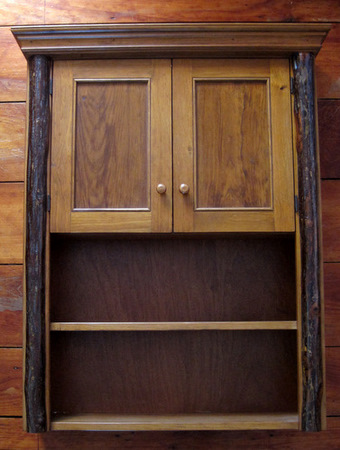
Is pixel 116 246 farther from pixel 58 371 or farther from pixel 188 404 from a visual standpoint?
pixel 188 404

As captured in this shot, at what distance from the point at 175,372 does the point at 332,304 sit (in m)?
0.58

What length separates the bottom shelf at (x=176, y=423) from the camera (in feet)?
4.38

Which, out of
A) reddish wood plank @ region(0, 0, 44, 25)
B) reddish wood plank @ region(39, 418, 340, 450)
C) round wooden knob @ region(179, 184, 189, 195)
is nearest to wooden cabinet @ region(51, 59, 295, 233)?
round wooden knob @ region(179, 184, 189, 195)

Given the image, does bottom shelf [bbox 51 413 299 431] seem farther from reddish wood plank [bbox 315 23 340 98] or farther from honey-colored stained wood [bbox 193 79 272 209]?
reddish wood plank [bbox 315 23 340 98]

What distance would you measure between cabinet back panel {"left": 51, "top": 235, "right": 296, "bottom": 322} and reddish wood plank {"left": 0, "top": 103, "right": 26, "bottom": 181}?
1.05 ft

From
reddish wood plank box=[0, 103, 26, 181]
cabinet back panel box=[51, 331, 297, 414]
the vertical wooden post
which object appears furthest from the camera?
reddish wood plank box=[0, 103, 26, 181]

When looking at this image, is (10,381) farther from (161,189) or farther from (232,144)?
(232,144)

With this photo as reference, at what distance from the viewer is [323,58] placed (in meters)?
1.64

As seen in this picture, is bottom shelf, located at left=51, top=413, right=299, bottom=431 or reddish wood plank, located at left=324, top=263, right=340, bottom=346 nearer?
bottom shelf, located at left=51, top=413, right=299, bottom=431

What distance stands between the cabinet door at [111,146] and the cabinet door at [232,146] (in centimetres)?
5

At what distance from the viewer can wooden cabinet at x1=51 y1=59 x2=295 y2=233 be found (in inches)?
52.6

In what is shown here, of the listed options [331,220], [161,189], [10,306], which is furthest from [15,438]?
[331,220]

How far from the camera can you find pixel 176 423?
53.1 inches

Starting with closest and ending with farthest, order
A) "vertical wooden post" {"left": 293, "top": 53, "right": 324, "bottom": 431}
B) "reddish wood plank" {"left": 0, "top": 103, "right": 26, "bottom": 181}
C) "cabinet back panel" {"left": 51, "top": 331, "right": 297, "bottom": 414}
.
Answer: "vertical wooden post" {"left": 293, "top": 53, "right": 324, "bottom": 431} → "cabinet back panel" {"left": 51, "top": 331, "right": 297, "bottom": 414} → "reddish wood plank" {"left": 0, "top": 103, "right": 26, "bottom": 181}
